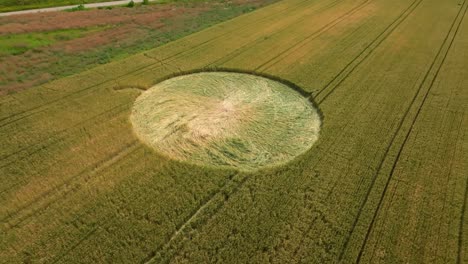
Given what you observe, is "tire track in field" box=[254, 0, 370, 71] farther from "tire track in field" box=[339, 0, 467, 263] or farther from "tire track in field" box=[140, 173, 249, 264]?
"tire track in field" box=[140, 173, 249, 264]

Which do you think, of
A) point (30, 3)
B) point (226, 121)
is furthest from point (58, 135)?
point (30, 3)

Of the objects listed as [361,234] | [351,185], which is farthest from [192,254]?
[351,185]

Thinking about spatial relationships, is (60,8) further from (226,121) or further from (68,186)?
(68,186)

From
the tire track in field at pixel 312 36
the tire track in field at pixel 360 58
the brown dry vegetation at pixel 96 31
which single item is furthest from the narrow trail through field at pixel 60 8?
the tire track in field at pixel 360 58

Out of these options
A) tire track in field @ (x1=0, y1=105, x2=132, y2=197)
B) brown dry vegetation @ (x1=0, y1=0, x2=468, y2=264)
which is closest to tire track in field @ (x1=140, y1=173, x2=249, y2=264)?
brown dry vegetation @ (x1=0, y1=0, x2=468, y2=264)

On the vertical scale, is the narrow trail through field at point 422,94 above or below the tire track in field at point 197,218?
above

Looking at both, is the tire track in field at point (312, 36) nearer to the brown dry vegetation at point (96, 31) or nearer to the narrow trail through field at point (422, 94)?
the brown dry vegetation at point (96, 31)
